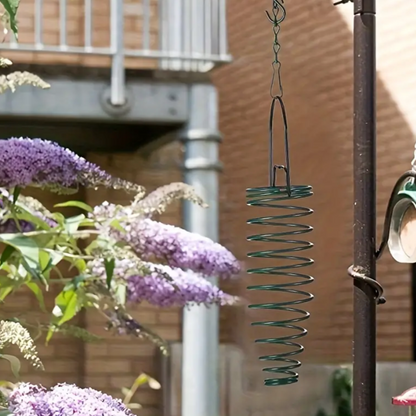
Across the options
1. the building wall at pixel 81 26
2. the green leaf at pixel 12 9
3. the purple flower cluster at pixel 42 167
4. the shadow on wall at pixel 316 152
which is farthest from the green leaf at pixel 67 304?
the building wall at pixel 81 26

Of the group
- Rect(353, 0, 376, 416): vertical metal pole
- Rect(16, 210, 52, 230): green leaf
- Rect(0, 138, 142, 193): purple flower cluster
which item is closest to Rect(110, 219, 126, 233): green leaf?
Rect(16, 210, 52, 230): green leaf

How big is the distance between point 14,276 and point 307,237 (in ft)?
8.77

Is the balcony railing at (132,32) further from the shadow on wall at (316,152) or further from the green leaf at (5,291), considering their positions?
the green leaf at (5,291)

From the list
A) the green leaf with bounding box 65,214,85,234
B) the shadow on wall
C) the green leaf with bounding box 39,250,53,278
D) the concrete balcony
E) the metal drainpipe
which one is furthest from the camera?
the shadow on wall

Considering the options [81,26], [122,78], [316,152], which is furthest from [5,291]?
[316,152]

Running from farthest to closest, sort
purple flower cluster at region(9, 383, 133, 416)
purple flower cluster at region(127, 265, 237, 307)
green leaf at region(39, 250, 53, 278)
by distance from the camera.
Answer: purple flower cluster at region(127, 265, 237, 307), green leaf at region(39, 250, 53, 278), purple flower cluster at region(9, 383, 133, 416)

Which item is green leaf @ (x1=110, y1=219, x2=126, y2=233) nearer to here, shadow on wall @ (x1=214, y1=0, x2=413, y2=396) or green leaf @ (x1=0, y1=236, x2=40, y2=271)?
green leaf @ (x1=0, y1=236, x2=40, y2=271)

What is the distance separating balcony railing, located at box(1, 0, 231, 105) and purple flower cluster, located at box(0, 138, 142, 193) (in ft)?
6.44

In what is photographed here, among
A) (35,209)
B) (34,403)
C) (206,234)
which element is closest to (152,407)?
(206,234)

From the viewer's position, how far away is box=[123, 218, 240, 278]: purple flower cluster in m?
2.10

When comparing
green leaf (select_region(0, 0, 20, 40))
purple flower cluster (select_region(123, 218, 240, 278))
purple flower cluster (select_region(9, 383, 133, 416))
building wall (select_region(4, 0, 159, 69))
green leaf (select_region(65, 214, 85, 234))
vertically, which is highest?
building wall (select_region(4, 0, 159, 69))

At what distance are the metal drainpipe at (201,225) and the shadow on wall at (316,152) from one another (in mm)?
492

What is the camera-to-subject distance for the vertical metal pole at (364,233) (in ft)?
4.64

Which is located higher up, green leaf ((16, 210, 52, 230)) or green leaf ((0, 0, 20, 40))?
green leaf ((0, 0, 20, 40))
